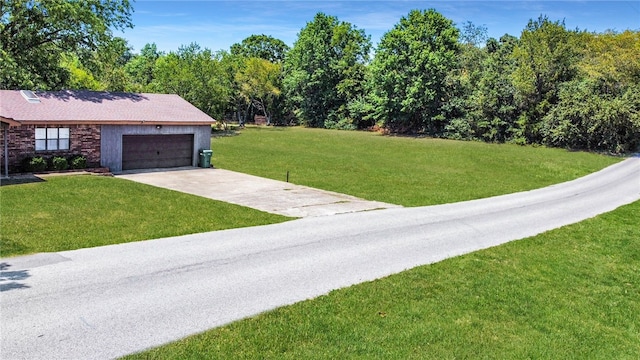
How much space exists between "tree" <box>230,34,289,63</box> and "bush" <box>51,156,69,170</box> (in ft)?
223

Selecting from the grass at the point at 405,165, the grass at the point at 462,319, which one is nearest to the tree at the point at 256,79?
the grass at the point at 405,165

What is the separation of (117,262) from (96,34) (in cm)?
2644

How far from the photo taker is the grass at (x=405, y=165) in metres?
23.6

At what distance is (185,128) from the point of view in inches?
1074

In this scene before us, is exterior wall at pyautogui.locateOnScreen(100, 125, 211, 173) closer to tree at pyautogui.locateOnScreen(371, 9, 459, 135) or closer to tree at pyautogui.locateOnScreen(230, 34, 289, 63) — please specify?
tree at pyautogui.locateOnScreen(371, 9, 459, 135)

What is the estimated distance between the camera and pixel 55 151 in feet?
74.2

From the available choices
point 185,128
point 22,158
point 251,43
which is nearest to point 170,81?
point 185,128

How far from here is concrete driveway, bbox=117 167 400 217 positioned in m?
18.0

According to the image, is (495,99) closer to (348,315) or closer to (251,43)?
(348,315)

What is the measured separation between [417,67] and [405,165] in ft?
84.6

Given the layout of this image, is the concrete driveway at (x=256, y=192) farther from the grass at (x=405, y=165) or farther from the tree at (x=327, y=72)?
the tree at (x=327, y=72)

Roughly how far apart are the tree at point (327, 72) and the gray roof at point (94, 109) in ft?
134

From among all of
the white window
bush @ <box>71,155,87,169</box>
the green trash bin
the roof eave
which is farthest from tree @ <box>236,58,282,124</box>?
the white window

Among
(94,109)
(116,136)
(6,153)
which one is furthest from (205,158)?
(6,153)
